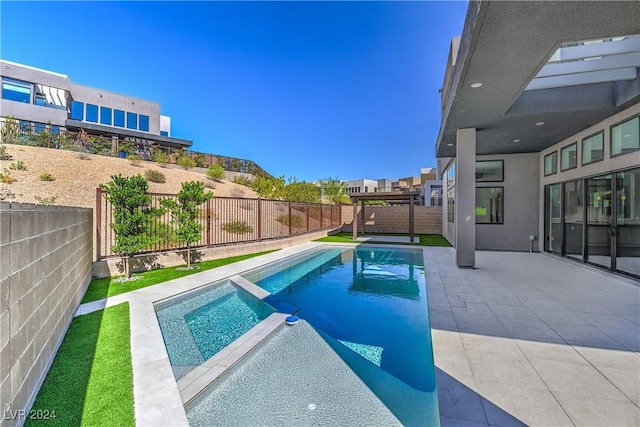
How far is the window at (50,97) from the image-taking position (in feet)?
64.7

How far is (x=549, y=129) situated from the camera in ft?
24.8

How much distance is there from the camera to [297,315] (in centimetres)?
476

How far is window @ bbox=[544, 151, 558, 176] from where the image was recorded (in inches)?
360

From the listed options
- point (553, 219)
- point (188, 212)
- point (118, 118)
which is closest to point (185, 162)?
point (118, 118)

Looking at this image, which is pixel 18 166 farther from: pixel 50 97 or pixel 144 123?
pixel 144 123

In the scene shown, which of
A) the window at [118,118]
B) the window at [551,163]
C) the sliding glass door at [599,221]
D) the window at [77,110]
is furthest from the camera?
the window at [118,118]

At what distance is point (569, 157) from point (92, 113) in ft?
96.6

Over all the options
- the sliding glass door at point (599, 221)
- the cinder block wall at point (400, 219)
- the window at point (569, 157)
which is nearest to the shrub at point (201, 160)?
the cinder block wall at point (400, 219)

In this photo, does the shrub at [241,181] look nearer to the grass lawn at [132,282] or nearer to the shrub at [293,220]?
the shrub at [293,220]

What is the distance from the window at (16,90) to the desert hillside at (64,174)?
29.4ft

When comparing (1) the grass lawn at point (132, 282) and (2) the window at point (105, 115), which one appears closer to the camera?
(1) the grass lawn at point (132, 282)

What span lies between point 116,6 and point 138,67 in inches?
300

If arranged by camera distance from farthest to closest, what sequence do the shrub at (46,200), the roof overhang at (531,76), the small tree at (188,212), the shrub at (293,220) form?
the shrub at (293,220) < the shrub at (46,200) < the small tree at (188,212) < the roof overhang at (531,76)

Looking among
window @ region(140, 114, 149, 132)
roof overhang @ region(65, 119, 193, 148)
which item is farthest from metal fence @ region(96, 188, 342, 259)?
window @ region(140, 114, 149, 132)
